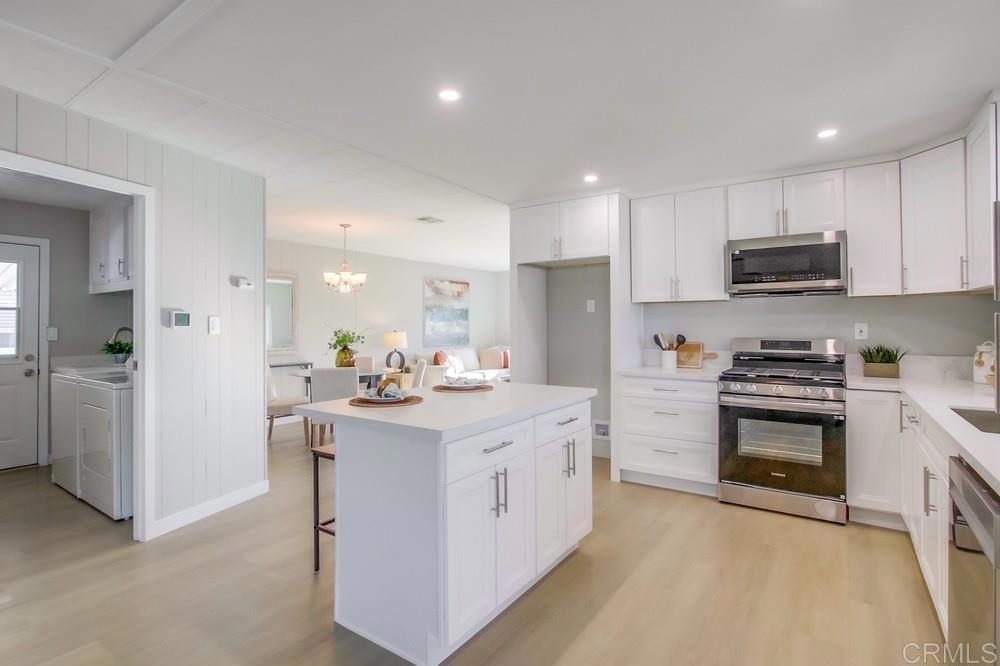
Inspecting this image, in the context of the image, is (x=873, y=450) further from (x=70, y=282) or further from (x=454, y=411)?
(x=70, y=282)

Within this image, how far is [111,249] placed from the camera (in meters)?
3.99

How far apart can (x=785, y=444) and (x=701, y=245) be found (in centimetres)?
153

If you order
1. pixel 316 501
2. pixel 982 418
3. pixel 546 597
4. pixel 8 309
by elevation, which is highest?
pixel 8 309

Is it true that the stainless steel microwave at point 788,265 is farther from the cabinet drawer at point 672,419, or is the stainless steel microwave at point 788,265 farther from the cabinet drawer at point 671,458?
the cabinet drawer at point 671,458

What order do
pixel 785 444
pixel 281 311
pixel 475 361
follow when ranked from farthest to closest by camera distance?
pixel 475 361 → pixel 281 311 → pixel 785 444

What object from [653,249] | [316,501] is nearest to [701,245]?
[653,249]

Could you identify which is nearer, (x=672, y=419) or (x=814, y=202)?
(x=814, y=202)

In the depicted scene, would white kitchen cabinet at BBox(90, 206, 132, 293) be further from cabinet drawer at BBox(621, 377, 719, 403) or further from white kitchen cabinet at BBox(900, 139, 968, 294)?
white kitchen cabinet at BBox(900, 139, 968, 294)

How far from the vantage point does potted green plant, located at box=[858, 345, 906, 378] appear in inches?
128

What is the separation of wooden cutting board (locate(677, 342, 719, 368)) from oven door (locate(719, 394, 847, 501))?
2.27 feet

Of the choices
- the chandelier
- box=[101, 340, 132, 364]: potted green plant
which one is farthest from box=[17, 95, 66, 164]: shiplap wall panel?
the chandelier

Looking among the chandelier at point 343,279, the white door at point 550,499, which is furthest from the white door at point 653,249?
the chandelier at point 343,279

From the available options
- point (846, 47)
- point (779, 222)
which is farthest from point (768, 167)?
point (846, 47)

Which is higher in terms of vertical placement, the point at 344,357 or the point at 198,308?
the point at 198,308
